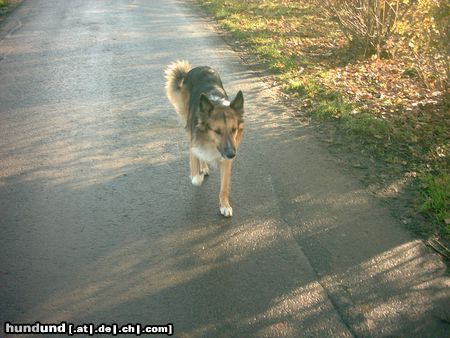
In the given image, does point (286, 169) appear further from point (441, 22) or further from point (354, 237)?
point (441, 22)

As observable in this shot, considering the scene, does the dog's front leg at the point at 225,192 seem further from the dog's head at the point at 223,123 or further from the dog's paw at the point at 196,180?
the dog's paw at the point at 196,180

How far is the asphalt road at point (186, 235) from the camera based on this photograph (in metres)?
3.48

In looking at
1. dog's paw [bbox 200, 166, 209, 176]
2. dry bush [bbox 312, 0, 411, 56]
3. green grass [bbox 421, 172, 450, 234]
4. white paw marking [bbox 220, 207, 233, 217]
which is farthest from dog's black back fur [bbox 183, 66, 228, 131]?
dry bush [bbox 312, 0, 411, 56]

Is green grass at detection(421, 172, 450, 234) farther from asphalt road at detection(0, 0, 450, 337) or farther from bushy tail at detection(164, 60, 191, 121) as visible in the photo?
bushy tail at detection(164, 60, 191, 121)

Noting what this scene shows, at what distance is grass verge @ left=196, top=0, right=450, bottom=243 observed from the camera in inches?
227

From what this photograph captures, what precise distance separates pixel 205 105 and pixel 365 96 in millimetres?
4689

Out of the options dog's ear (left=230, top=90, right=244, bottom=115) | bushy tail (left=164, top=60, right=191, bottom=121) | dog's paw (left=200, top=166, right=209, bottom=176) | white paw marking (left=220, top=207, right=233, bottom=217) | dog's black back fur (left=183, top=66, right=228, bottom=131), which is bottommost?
dog's paw (left=200, top=166, right=209, bottom=176)

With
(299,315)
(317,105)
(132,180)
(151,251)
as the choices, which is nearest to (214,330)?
(299,315)

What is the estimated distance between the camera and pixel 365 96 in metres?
8.03

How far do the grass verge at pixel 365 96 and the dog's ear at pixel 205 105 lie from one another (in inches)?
109

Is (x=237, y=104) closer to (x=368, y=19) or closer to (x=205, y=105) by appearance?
(x=205, y=105)

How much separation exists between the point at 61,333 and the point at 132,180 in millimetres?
2406

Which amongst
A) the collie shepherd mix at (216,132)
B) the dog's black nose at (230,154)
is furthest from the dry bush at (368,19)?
the dog's black nose at (230,154)

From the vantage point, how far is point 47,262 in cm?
396
